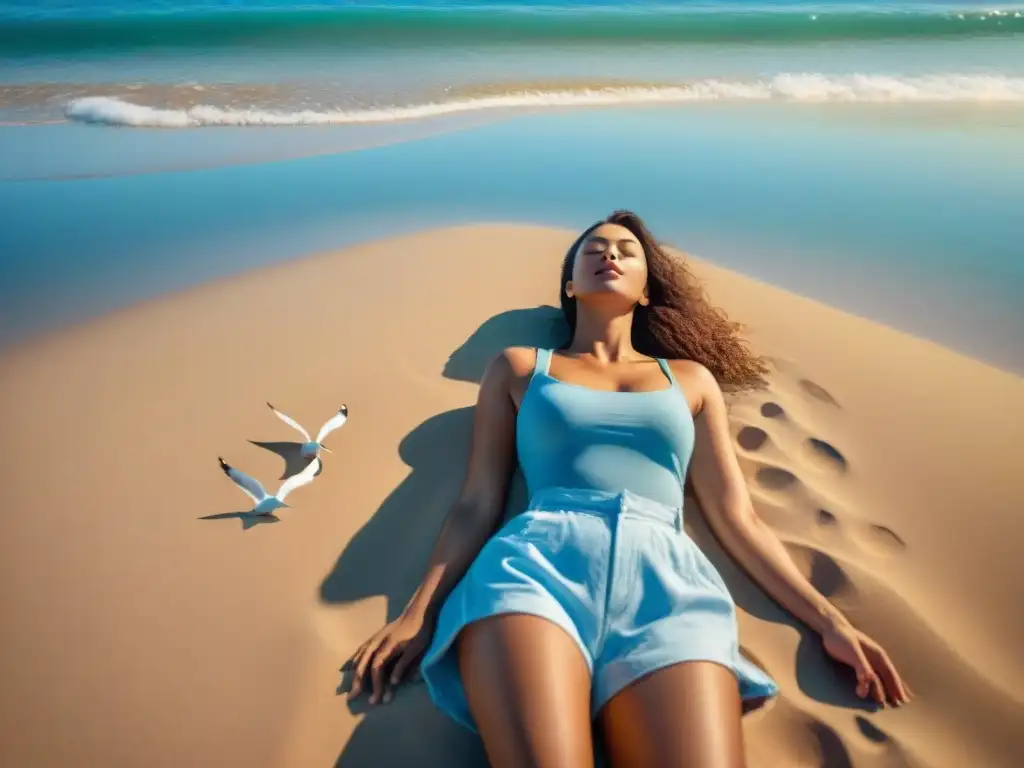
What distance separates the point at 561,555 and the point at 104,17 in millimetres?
25285

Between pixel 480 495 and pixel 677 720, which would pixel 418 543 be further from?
pixel 677 720

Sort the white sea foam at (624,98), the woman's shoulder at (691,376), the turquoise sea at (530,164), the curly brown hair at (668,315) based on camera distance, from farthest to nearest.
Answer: the white sea foam at (624,98)
the turquoise sea at (530,164)
the curly brown hair at (668,315)
the woman's shoulder at (691,376)

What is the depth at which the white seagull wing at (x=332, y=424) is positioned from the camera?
3.09 m

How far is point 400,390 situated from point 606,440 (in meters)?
1.44

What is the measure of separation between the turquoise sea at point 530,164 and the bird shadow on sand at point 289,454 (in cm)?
183

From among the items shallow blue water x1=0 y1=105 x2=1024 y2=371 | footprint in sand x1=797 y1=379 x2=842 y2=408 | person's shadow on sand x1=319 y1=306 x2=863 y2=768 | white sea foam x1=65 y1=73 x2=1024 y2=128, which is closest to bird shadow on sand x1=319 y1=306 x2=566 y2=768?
person's shadow on sand x1=319 y1=306 x2=863 y2=768

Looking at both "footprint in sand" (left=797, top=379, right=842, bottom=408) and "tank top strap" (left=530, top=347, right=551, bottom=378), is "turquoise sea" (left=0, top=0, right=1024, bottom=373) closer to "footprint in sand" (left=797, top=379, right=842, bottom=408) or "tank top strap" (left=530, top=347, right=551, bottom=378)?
"footprint in sand" (left=797, top=379, right=842, bottom=408)

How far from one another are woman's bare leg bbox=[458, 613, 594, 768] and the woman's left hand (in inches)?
36.2

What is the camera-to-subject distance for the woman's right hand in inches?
84.0

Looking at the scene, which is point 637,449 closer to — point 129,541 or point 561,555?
point 561,555

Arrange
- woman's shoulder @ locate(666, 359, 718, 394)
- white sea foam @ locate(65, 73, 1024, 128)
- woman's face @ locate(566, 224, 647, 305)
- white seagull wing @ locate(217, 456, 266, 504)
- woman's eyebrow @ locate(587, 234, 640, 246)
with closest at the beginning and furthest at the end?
white seagull wing @ locate(217, 456, 266, 504), woman's shoulder @ locate(666, 359, 718, 394), woman's face @ locate(566, 224, 647, 305), woman's eyebrow @ locate(587, 234, 640, 246), white sea foam @ locate(65, 73, 1024, 128)

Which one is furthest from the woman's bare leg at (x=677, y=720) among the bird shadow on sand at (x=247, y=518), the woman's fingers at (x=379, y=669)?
the bird shadow on sand at (x=247, y=518)

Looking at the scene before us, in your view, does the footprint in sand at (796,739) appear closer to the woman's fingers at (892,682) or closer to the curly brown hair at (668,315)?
the woman's fingers at (892,682)

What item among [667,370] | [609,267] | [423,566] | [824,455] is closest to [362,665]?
[423,566]
